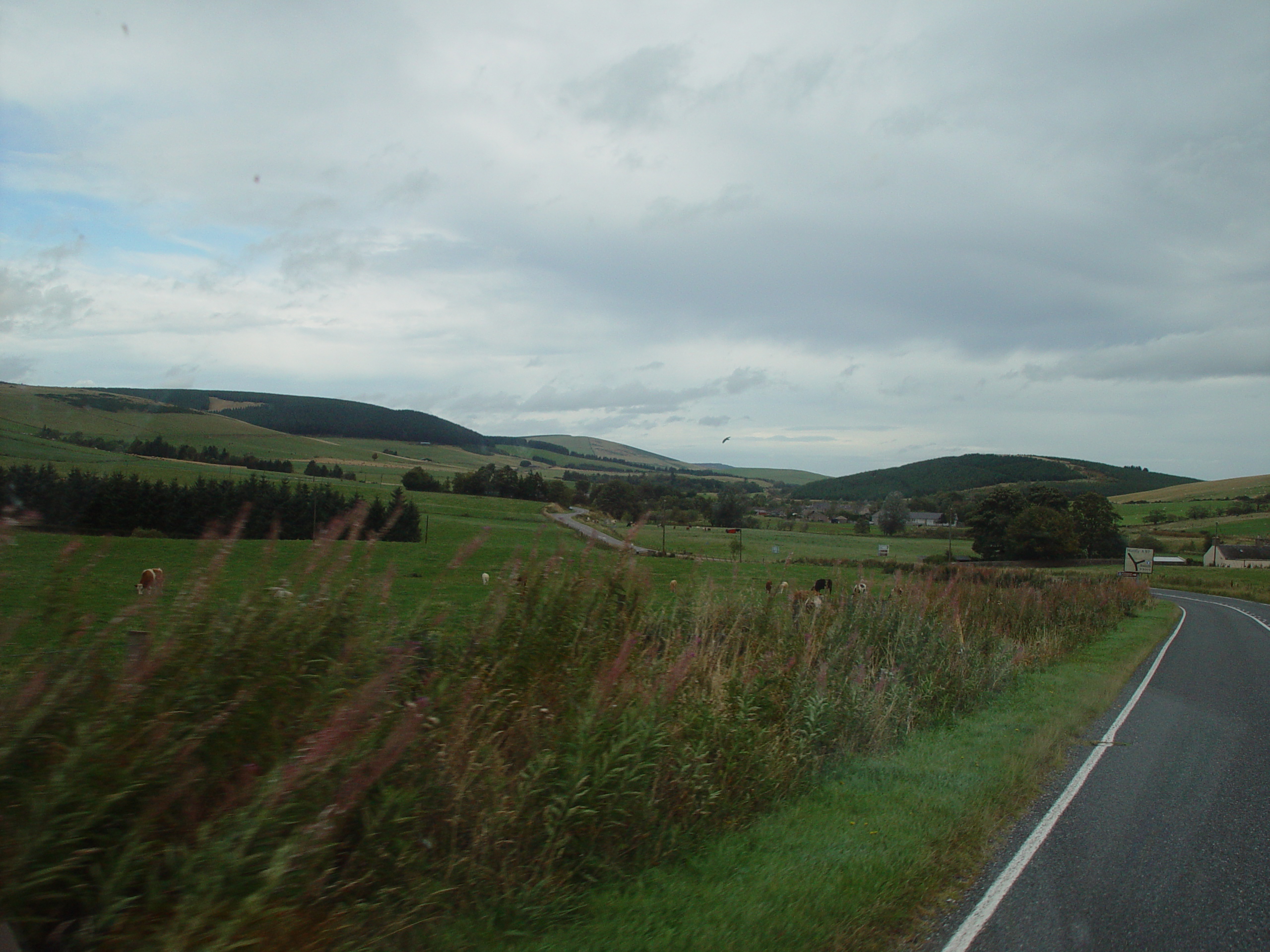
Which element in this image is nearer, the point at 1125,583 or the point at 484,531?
the point at 484,531

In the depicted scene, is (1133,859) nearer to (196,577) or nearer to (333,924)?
(333,924)

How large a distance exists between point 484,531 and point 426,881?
2415mm

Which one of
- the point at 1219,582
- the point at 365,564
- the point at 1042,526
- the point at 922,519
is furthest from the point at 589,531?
the point at 922,519

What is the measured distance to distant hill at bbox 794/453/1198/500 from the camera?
112 m

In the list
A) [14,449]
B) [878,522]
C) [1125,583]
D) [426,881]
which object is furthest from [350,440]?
[878,522]

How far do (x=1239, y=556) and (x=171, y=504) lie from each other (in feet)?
317

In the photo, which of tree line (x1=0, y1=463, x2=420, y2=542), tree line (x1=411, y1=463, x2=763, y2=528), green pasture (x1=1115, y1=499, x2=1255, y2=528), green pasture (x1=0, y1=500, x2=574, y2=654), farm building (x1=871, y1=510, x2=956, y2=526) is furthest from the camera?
green pasture (x1=1115, y1=499, x2=1255, y2=528)

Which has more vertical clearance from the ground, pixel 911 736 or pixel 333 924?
pixel 333 924

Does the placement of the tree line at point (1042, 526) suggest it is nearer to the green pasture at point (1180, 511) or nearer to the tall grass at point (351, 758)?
the green pasture at point (1180, 511)

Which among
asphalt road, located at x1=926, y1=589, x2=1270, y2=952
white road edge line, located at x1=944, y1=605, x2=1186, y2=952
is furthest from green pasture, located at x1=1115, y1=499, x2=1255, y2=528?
white road edge line, located at x1=944, y1=605, x2=1186, y2=952

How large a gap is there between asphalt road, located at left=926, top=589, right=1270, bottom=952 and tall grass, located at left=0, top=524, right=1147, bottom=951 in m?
1.93

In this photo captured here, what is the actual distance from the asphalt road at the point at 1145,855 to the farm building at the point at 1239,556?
8297 cm

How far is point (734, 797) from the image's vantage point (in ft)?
19.6

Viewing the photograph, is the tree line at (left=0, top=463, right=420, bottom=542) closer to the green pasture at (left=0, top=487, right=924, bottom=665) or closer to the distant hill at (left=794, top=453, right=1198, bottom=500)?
the green pasture at (left=0, top=487, right=924, bottom=665)
